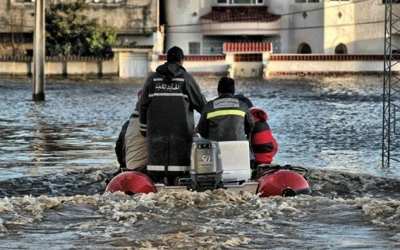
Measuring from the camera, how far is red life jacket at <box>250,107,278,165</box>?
611 inches

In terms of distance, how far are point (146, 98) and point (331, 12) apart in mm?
57458

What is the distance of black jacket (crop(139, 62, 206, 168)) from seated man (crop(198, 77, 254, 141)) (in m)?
0.21

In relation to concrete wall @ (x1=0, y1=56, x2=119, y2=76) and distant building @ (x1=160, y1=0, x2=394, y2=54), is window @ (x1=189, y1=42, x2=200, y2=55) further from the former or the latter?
concrete wall @ (x1=0, y1=56, x2=119, y2=76)

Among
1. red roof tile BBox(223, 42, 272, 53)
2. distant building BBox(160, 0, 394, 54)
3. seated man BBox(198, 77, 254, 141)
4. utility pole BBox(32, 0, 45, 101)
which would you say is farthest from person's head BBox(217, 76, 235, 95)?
distant building BBox(160, 0, 394, 54)

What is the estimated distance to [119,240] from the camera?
37.1 feet

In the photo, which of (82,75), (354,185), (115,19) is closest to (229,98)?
(354,185)

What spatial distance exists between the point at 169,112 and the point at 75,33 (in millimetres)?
56757

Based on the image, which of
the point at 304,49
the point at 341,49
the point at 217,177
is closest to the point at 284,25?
the point at 304,49

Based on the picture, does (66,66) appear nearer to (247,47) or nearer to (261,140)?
(247,47)

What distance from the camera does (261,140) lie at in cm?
1555

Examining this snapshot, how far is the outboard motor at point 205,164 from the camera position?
13266 millimetres

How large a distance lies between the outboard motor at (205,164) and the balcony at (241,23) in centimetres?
5786

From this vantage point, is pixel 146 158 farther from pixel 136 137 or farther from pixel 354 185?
pixel 354 185

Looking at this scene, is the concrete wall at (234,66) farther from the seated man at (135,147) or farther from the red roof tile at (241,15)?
the seated man at (135,147)
